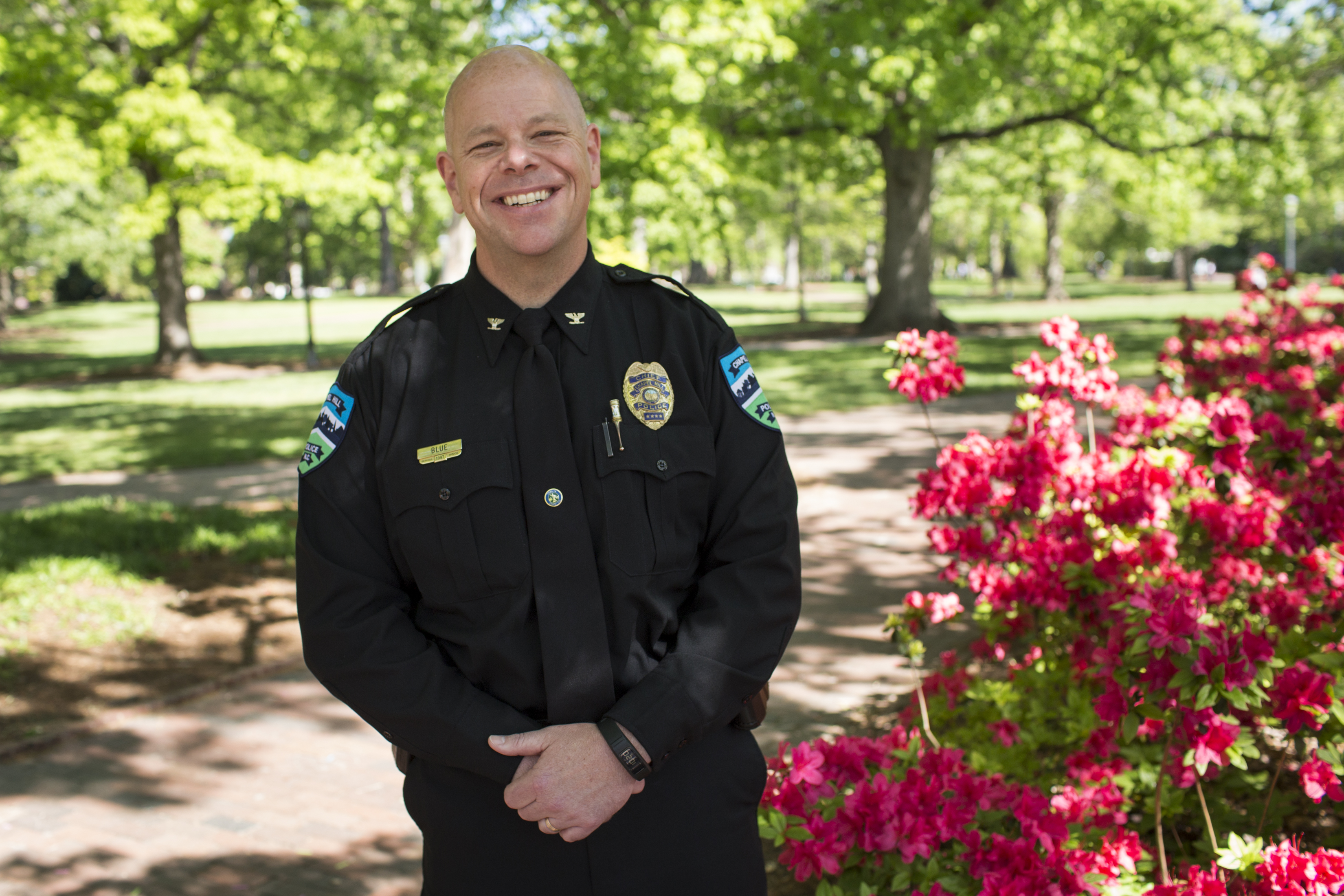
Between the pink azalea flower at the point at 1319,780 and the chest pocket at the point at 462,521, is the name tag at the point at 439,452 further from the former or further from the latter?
the pink azalea flower at the point at 1319,780

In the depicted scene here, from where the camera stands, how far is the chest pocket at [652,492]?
76.1 inches

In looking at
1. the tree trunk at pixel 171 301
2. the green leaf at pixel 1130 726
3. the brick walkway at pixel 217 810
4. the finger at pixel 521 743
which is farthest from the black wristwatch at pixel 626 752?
the tree trunk at pixel 171 301

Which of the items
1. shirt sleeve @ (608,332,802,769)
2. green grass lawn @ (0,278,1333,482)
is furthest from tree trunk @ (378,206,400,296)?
shirt sleeve @ (608,332,802,769)

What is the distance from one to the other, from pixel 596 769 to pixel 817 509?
22.4 ft

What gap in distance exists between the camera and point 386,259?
66688 millimetres

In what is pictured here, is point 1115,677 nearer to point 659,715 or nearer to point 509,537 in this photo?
point 659,715

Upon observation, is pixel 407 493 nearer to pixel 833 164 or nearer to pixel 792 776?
pixel 792 776

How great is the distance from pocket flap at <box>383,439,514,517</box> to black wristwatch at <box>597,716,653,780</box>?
465 millimetres

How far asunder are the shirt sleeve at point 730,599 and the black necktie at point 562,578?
0.24 ft

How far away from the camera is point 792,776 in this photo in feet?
9.07

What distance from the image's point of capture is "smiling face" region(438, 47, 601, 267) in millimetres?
1997

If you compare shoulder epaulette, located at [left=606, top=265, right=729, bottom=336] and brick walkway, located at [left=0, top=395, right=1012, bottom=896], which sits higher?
shoulder epaulette, located at [left=606, top=265, right=729, bottom=336]

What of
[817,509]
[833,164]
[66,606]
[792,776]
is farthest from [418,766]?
[833,164]

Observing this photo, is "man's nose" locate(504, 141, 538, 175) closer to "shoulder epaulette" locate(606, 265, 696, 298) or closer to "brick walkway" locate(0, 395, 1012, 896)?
"shoulder epaulette" locate(606, 265, 696, 298)
